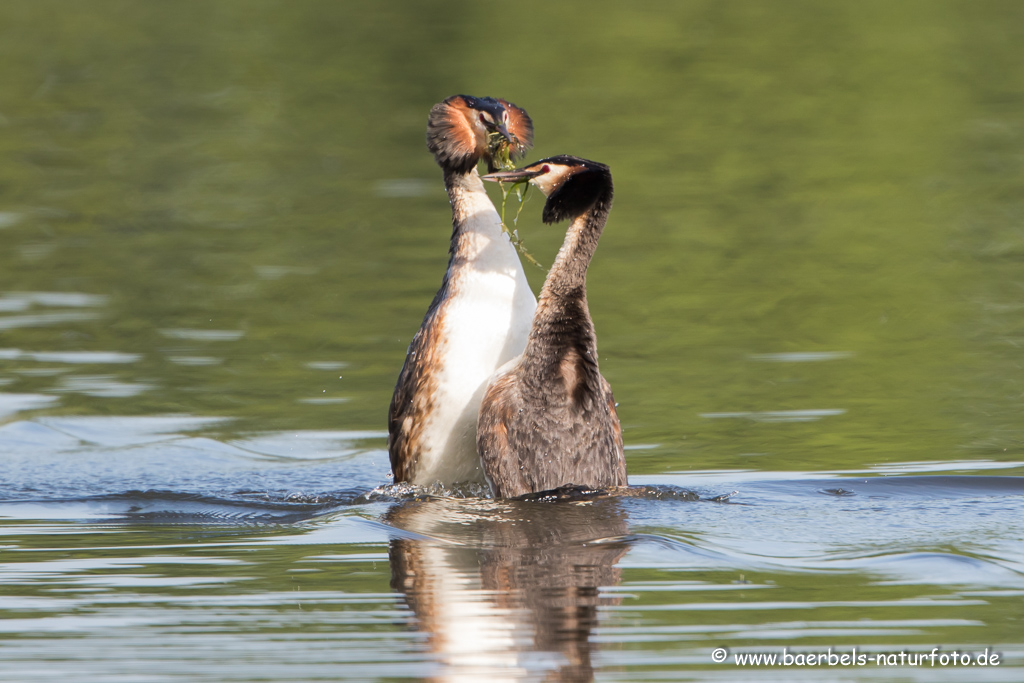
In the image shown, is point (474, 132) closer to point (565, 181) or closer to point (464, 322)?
point (565, 181)

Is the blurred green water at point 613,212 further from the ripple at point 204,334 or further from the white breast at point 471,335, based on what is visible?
the white breast at point 471,335

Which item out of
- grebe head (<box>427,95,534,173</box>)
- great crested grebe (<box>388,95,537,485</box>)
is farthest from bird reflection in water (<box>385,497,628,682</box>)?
grebe head (<box>427,95,534,173</box>)

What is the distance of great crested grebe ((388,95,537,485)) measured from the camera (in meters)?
8.47

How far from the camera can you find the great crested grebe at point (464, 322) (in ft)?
27.8

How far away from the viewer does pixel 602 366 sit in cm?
1163

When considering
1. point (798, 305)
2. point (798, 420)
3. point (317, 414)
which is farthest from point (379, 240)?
point (798, 420)

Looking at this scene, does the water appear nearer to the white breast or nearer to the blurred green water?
the blurred green water

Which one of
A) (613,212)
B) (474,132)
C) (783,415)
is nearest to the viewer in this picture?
(474,132)

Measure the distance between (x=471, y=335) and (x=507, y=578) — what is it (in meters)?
2.20

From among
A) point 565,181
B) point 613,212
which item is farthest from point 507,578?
point 613,212

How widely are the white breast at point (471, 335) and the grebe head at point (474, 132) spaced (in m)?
0.42

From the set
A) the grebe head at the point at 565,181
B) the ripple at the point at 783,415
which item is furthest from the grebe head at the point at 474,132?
the ripple at the point at 783,415

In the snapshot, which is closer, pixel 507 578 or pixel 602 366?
pixel 507 578

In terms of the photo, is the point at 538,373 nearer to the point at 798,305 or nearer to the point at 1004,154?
the point at 798,305
